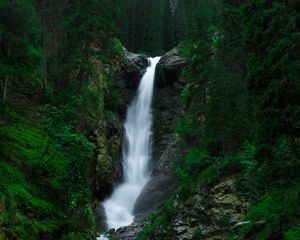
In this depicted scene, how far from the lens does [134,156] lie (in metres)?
40.0

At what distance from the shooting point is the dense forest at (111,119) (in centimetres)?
1362

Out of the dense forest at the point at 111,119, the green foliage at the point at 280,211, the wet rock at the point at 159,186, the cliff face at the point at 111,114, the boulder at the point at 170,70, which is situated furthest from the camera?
the boulder at the point at 170,70

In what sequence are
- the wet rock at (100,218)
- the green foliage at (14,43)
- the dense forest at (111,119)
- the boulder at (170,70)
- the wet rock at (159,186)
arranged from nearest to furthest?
the dense forest at (111,119) → the green foliage at (14,43) → the wet rock at (100,218) → the wet rock at (159,186) → the boulder at (170,70)

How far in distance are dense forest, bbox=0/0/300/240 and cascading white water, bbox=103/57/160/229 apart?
5.01 ft

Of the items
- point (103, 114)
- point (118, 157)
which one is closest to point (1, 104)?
point (103, 114)

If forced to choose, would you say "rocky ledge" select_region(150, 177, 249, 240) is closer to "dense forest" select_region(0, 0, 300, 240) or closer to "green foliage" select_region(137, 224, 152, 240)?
"dense forest" select_region(0, 0, 300, 240)

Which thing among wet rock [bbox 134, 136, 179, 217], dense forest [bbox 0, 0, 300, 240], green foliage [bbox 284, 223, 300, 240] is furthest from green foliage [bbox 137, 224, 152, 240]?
green foliage [bbox 284, 223, 300, 240]

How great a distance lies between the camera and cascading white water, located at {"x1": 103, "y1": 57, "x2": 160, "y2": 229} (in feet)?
107

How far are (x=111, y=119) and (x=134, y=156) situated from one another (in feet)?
14.4

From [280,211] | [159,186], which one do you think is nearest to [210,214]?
[280,211]

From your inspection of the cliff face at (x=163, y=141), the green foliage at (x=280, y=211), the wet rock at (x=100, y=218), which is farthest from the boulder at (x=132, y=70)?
the green foliage at (x=280, y=211)

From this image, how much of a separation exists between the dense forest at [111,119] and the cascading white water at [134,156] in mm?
1528

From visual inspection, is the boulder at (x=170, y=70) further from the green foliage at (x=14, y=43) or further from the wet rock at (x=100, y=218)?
the green foliage at (x=14, y=43)

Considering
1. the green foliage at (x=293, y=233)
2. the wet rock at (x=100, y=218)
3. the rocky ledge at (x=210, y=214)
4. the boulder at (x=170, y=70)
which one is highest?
the boulder at (x=170, y=70)
